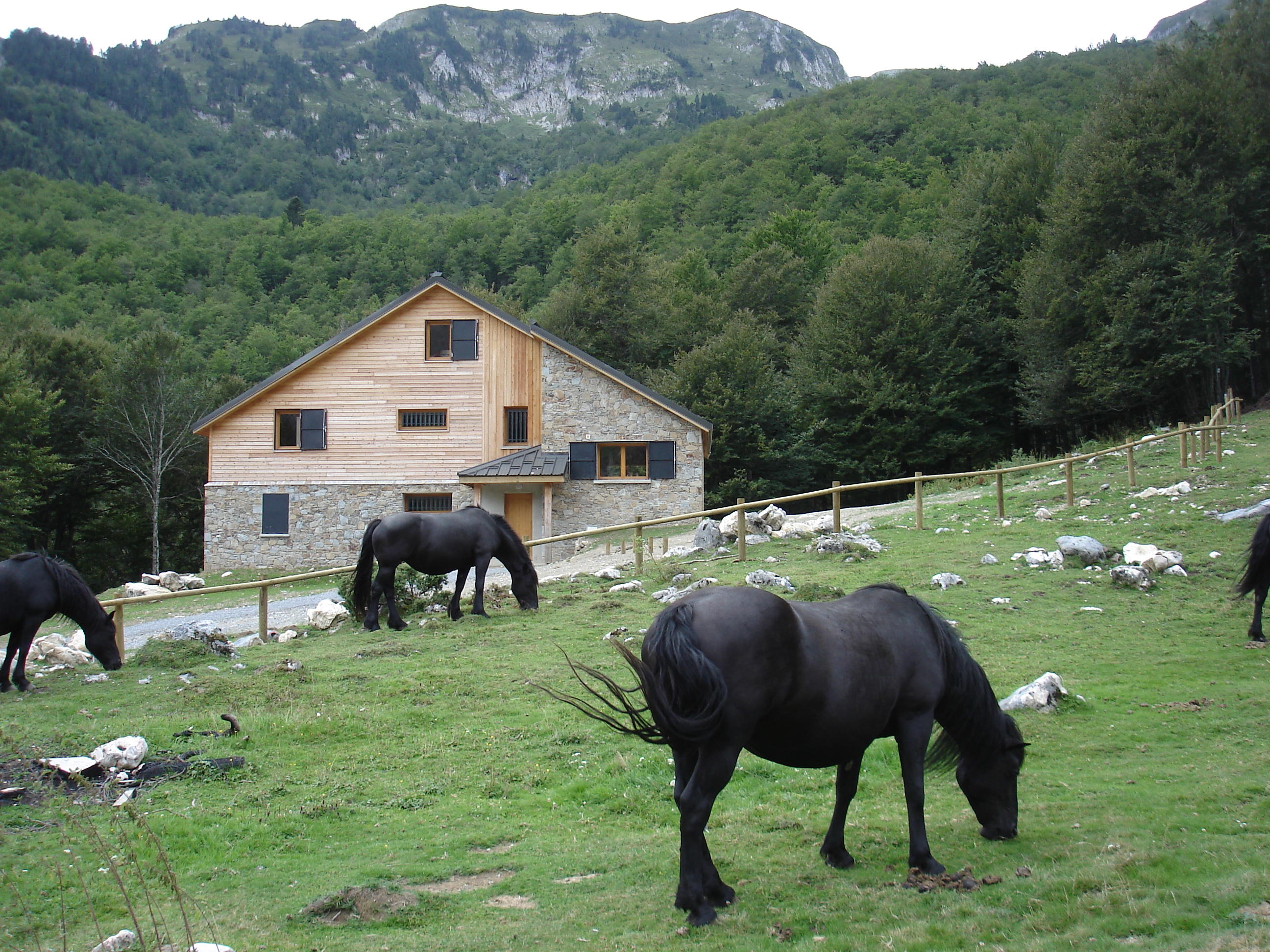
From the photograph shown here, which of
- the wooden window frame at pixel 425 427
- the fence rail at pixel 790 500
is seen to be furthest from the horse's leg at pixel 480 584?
the wooden window frame at pixel 425 427

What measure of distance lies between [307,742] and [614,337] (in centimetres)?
3867

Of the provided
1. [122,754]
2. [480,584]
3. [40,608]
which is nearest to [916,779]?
[122,754]

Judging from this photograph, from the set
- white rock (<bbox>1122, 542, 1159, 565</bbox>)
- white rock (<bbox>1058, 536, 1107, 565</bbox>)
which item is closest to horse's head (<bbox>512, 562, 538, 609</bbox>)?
white rock (<bbox>1058, 536, 1107, 565</bbox>)

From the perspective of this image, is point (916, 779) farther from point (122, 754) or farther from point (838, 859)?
point (122, 754)

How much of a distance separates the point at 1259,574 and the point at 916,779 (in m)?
7.50

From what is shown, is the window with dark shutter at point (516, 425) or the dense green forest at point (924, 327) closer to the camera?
the window with dark shutter at point (516, 425)

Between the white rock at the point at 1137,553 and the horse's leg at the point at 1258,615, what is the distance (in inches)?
104

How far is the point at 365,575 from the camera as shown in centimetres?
1360

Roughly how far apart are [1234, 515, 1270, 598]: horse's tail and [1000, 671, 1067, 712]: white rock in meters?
3.74

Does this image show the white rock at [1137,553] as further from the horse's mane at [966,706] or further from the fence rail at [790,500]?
the horse's mane at [966,706]

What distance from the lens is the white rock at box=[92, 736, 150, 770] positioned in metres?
6.50

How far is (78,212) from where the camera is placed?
275 ft

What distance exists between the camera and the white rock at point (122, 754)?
6496mm

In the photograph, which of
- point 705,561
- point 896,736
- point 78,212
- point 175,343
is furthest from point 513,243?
point 896,736
